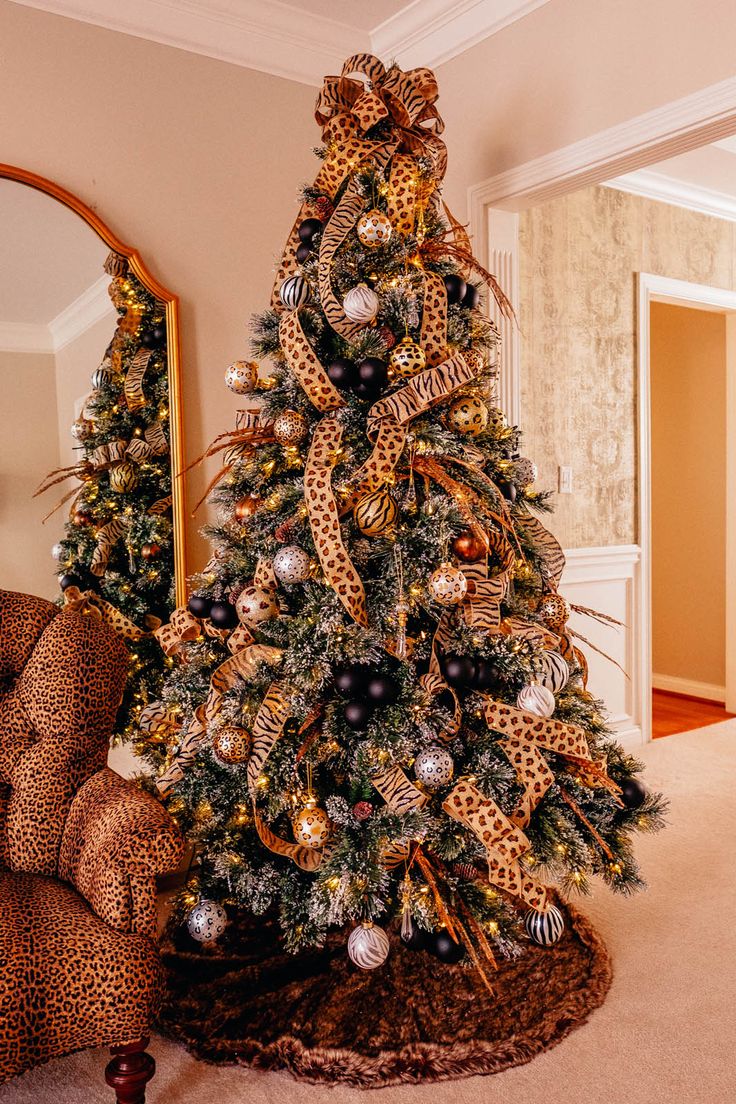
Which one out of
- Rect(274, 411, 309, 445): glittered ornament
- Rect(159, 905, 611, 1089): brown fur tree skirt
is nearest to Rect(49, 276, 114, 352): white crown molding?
Rect(274, 411, 309, 445): glittered ornament

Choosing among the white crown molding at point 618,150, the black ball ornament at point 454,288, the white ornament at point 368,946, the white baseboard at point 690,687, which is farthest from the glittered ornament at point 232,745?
the white baseboard at point 690,687

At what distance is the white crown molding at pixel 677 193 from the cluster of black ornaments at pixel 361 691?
2.84 meters

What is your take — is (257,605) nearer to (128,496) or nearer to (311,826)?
(311,826)

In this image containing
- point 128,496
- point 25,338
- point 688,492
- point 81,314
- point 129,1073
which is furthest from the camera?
point 688,492

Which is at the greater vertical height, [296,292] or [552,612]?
[296,292]

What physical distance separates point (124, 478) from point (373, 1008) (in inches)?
66.0

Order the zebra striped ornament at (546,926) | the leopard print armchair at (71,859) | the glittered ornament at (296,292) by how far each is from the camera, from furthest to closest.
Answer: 1. the glittered ornament at (296,292)
2. the zebra striped ornament at (546,926)
3. the leopard print armchair at (71,859)

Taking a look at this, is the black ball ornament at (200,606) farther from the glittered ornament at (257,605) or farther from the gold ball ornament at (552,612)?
the gold ball ornament at (552,612)

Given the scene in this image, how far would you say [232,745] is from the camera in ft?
6.45

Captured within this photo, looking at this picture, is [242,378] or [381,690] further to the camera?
[242,378]

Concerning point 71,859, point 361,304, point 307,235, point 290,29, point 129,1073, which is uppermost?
point 290,29

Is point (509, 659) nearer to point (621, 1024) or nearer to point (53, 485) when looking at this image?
point (621, 1024)

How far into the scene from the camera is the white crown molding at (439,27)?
9.17ft

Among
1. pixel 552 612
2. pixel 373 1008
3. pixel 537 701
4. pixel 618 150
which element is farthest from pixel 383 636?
pixel 618 150
